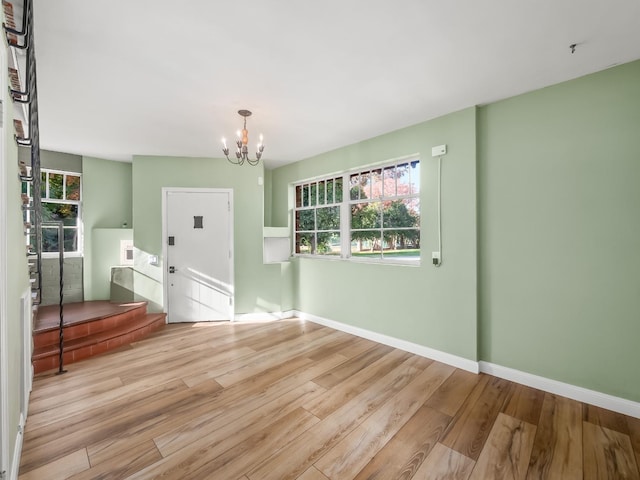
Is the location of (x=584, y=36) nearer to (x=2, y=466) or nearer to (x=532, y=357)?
(x=532, y=357)

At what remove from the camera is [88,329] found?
11.1 ft

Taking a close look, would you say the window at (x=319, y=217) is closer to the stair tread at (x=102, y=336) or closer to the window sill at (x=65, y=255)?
the stair tread at (x=102, y=336)

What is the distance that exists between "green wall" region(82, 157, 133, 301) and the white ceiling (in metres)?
1.43

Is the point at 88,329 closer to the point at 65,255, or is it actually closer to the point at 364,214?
the point at 65,255

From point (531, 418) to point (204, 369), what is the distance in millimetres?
2876

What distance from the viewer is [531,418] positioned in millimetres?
2111

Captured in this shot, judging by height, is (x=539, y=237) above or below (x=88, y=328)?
above

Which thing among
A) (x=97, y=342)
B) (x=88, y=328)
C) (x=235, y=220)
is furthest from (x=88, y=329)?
(x=235, y=220)

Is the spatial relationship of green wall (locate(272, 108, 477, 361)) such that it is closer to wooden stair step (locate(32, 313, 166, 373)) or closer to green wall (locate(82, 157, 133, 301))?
wooden stair step (locate(32, 313, 166, 373))

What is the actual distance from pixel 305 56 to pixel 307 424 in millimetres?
2663

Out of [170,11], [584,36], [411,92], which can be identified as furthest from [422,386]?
[170,11]

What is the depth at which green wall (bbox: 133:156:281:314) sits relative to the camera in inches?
168

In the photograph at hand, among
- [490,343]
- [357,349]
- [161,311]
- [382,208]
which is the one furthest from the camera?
[161,311]

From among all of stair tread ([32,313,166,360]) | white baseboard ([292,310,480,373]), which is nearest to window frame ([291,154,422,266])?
white baseboard ([292,310,480,373])
